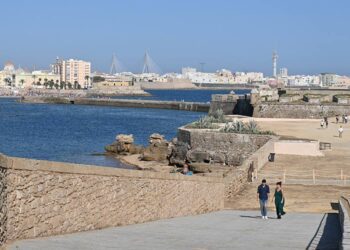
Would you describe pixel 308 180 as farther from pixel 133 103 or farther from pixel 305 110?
pixel 133 103

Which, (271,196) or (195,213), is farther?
(271,196)

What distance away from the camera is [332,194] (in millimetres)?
18172

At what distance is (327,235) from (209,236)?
1731 millimetres

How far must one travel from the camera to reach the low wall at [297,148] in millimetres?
27516

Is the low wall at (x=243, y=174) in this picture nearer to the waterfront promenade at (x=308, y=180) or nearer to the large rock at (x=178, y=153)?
the waterfront promenade at (x=308, y=180)

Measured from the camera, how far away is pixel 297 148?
27812 millimetres

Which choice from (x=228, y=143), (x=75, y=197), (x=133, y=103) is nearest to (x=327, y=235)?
(x=75, y=197)

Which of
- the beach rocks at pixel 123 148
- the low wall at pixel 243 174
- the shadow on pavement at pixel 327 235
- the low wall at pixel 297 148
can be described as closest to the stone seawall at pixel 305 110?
the beach rocks at pixel 123 148

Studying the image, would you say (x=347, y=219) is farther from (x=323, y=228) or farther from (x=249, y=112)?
(x=249, y=112)

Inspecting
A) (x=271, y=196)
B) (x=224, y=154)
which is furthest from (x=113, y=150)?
(x=271, y=196)

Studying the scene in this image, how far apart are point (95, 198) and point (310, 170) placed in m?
14.1

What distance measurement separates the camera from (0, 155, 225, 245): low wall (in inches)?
316

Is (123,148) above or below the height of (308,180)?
below

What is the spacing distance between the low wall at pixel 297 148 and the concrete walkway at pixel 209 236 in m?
14.1
